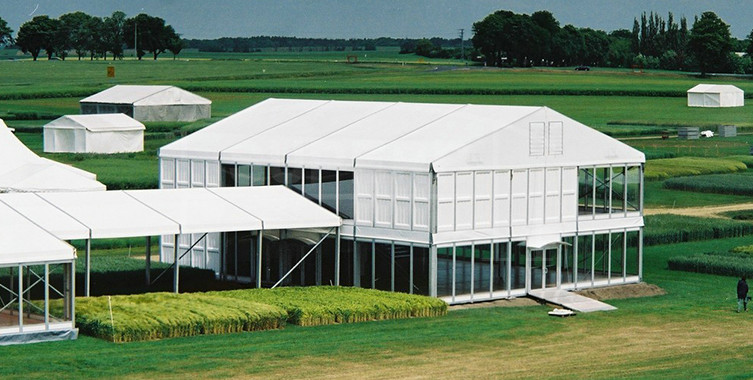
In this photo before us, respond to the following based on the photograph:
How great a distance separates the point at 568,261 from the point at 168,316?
58.5 ft

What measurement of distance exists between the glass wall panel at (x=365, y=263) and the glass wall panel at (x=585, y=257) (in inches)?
331

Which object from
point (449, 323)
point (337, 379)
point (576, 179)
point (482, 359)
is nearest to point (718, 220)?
point (576, 179)

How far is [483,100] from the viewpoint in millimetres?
160875

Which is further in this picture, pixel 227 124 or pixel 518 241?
pixel 227 124

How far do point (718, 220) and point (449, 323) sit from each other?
31.5 metres

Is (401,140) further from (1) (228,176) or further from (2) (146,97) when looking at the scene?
(2) (146,97)

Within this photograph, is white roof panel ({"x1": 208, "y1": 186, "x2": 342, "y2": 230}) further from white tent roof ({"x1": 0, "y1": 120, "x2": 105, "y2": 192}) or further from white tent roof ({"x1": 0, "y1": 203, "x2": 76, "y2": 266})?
white tent roof ({"x1": 0, "y1": 120, "x2": 105, "y2": 192})

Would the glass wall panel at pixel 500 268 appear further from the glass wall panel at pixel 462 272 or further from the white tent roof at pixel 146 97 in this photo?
the white tent roof at pixel 146 97

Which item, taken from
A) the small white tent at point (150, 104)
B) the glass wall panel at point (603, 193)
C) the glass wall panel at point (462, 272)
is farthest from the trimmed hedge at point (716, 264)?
the small white tent at point (150, 104)

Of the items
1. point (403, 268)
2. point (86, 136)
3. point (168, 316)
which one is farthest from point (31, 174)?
point (86, 136)

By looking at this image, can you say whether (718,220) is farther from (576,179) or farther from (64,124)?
(64,124)

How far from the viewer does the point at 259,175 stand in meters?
55.2

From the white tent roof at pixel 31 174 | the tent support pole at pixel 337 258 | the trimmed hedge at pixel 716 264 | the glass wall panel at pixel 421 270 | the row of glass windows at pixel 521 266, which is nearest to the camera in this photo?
the glass wall panel at pixel 421 270

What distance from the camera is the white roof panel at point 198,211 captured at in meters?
47.4
